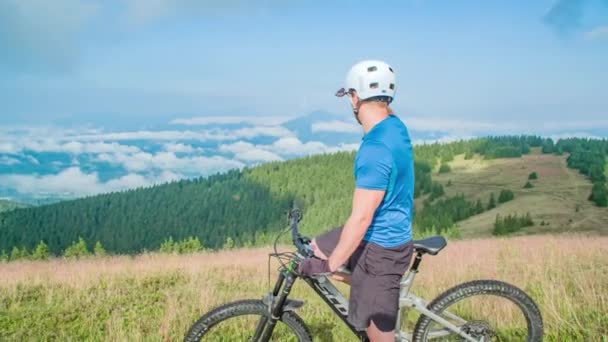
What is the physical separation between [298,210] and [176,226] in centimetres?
18965

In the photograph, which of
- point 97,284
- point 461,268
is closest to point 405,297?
point 461,268

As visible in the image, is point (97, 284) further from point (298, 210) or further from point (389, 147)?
point (389, 147)

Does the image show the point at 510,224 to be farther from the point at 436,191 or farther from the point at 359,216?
the point at 359,216

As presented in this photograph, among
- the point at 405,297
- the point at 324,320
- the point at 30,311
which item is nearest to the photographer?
the point at 405,297

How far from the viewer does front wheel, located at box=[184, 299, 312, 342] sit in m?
4.77

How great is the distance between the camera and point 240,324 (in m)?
4.98

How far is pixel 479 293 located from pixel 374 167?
2206mm

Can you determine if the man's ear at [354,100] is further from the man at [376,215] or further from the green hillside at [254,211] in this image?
the green hillside at [254,211]

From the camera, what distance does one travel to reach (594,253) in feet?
49.9

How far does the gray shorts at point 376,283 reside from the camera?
442 cm

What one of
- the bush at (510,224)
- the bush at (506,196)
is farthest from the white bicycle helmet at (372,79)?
the bush at (506,196)

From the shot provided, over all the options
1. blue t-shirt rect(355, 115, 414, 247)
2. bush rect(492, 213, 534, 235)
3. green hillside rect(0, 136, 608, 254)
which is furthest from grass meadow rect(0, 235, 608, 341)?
green hillside rect(0, 136, 608, 254)

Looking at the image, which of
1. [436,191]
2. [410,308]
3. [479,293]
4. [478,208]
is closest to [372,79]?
[410,308]

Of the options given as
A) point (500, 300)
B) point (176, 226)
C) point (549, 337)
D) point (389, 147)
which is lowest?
point (176, 226)
